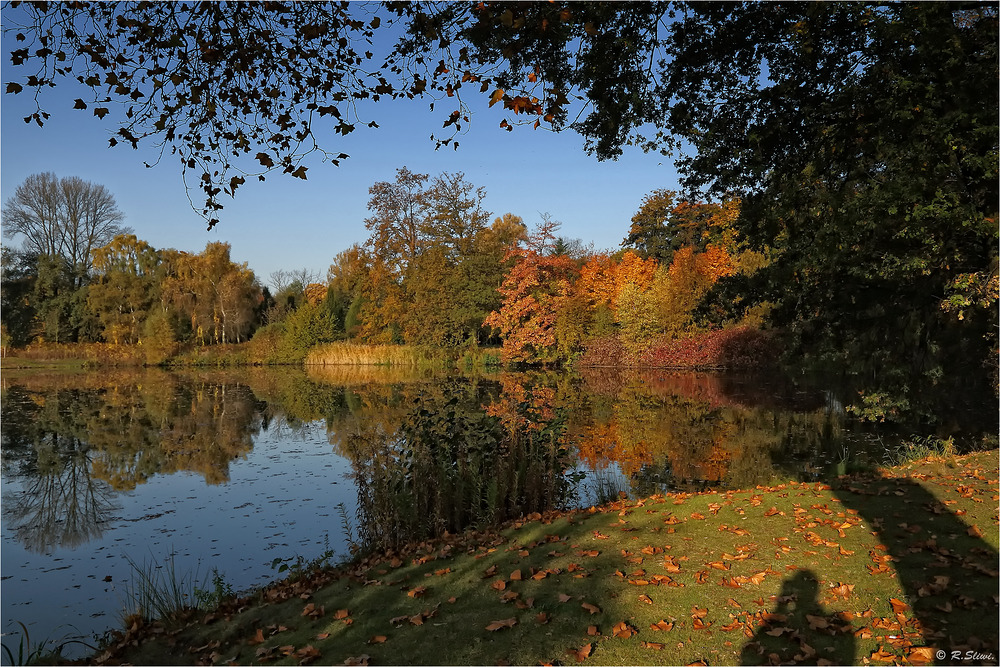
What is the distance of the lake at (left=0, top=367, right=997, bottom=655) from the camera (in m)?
7.05

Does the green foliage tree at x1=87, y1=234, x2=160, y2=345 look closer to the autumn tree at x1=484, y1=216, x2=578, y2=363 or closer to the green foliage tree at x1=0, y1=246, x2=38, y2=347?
the green foliage tree at x1=0, y1=246, x2=38, y2=347

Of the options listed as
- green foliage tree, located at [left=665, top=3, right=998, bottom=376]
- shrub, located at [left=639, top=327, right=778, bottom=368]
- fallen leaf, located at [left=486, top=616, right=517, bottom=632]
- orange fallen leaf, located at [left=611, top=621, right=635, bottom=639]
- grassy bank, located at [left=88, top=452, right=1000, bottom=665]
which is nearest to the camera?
grassy bank, located at [left=88, top=452, right=1000, bottom=665]

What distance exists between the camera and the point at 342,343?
40.9 m

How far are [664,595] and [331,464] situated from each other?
8.60 metres

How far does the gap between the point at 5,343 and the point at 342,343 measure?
2096 cm

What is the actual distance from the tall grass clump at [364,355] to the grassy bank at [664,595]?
3046 cm

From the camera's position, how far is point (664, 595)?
4137 mm

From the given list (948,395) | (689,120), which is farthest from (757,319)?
(689,120)

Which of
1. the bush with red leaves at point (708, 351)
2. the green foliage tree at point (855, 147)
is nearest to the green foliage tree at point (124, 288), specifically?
the bush with red leaves at point (708, 351)

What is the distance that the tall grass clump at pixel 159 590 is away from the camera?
17.7 feet

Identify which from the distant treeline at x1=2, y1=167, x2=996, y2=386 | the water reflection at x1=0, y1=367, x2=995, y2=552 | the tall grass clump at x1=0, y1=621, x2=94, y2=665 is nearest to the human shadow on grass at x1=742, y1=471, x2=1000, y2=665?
the water reflection at x1=0, y1=367, x2=995, y2=552

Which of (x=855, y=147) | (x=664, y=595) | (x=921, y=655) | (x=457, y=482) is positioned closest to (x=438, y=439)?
(x=457, y=482)

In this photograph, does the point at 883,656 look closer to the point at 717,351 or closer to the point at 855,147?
the point at 855,147

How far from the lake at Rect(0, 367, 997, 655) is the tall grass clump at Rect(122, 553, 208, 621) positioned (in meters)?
0.09
